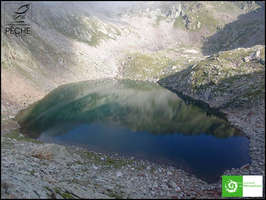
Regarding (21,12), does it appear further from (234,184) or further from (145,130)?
(145,130)

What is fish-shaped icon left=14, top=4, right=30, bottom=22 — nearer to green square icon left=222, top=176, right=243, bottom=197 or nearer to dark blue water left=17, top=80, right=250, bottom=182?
dark blue water left=17, top=80, right=250, bottom=182

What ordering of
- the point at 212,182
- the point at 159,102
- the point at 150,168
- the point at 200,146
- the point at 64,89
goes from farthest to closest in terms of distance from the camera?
the point at 64,89 < the point at 159,102 < the point at 200,146 < the point at 150,168 < the point at 212,182

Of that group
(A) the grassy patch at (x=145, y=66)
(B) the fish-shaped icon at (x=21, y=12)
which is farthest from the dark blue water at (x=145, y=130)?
(A) the grassy patch at (x=145, y=66)

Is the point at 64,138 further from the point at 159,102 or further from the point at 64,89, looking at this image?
the point at 64,89

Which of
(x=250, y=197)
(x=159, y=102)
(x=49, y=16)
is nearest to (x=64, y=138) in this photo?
(x=250, y=197)

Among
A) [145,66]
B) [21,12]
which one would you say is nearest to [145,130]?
[21,12]

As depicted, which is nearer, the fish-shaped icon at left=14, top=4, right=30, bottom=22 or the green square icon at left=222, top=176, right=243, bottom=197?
the fish-shaped icon at left=14, top=4, right=30, bottom=22

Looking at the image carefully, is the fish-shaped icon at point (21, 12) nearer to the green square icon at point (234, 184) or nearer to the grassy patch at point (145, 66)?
the green square icon at point (234, 184)

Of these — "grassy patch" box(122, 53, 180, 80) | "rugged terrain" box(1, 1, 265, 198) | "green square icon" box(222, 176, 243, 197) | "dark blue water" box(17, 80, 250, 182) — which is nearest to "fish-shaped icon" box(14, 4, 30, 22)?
"rugged terrain" box(1, 1, 265, 198)
